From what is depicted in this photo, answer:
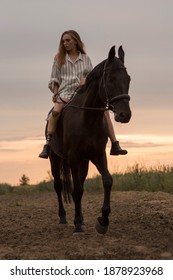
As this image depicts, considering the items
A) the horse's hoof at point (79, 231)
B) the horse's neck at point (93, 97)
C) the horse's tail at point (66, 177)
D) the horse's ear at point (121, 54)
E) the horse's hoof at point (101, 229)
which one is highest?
the horse's ear at point (121, 54)

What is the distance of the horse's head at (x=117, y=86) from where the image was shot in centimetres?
693

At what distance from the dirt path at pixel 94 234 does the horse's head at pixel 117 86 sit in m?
1.83

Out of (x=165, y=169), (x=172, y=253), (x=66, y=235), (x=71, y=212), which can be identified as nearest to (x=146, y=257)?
(x=172, y=253)

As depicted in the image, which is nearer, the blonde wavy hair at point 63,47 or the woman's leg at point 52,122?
the woman's leg at point 52,122

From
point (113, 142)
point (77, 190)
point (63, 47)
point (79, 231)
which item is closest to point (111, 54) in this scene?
point (113, 142)

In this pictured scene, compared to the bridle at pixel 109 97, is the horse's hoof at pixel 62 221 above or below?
below

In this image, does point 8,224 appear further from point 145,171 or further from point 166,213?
point 145,171

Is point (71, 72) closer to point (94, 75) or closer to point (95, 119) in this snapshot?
point (94, 75)

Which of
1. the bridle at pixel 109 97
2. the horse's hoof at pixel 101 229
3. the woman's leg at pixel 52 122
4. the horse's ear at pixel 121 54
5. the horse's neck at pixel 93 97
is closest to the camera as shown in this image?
the bridle at pixel 109 97

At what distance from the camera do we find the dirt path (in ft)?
23.2

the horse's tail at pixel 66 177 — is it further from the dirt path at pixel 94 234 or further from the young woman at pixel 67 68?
the young woman at pixel 67 68

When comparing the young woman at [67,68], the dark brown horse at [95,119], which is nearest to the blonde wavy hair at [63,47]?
the young woman at [67,68]

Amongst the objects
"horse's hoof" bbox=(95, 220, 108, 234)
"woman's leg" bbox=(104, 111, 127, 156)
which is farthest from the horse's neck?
"horse's hoof" bbox=(95, 220, 108, 234)
